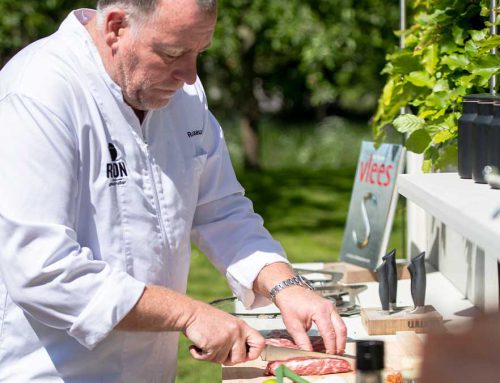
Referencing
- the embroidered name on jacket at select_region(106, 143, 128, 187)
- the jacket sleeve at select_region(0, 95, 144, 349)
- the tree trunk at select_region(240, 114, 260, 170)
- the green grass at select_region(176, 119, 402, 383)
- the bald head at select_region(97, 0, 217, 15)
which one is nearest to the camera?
the jacket sleeve at select_region(0, 95, 144, 349)

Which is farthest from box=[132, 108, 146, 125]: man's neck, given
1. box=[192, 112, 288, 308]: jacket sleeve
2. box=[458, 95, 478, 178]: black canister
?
→ box=[458, 95, 478, 178]: black canister

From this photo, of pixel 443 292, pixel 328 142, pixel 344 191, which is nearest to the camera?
pixel 443 292

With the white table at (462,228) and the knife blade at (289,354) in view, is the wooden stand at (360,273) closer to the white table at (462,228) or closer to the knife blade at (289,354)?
the white table at (462,228)

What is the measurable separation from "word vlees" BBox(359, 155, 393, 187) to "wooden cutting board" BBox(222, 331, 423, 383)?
1118 millimetres

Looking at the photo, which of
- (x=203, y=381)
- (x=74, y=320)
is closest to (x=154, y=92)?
(x=74, y=320)

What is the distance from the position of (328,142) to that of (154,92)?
1190 cm

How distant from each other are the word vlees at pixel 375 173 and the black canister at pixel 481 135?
1.42 m

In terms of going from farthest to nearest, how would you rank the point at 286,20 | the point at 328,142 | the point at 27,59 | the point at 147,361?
the point at 328,142 < the point at 286,20 < the point at 147,361 < the point at 27,59

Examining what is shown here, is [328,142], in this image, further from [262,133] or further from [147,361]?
[147,361]

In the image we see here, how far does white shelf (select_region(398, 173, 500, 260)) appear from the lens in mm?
1744

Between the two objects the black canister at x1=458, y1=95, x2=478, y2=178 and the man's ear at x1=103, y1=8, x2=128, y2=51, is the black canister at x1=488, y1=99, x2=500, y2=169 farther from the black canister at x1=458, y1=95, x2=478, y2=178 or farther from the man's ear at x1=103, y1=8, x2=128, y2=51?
the man's ear at x1=103, y1=8, x2=128, y2=51

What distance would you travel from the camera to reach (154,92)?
237 cm

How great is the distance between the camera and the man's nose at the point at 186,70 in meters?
2.32

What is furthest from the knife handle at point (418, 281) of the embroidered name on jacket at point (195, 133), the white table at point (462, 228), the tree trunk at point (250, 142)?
the tree trunk at point (250, 142)
